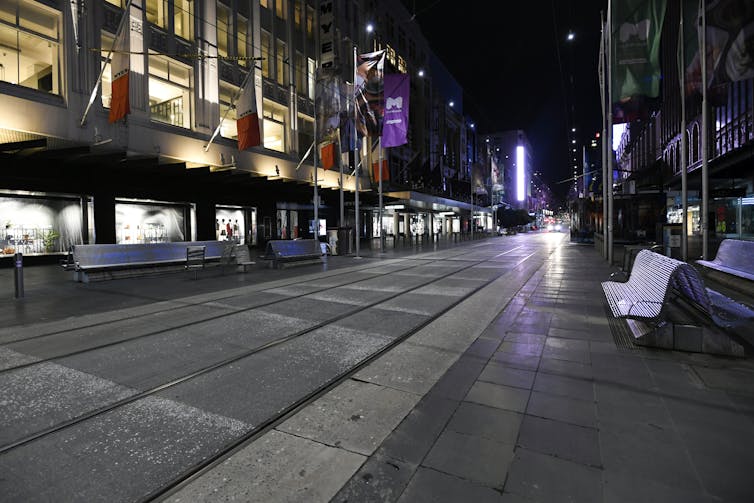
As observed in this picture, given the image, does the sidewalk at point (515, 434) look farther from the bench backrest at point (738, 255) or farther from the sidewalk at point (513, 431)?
the bench backrest at point (738, 255)

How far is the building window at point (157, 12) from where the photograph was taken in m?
20.8

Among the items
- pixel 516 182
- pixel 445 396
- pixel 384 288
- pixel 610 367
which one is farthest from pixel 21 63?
pixel 516 182

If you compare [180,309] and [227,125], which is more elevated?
[227,125]

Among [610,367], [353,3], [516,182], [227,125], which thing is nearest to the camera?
[610,367]

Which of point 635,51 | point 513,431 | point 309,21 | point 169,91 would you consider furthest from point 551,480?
point 309,21

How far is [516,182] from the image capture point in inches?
6088

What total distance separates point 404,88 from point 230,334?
17.2 meters

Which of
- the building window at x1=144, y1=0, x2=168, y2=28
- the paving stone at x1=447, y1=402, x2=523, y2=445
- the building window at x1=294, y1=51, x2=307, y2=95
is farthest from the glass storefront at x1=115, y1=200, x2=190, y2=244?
the paving stone at x1=447, y1=402, x2=523, y2=445

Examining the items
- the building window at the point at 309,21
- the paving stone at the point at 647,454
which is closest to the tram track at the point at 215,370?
the paving stone at the point at 647,454

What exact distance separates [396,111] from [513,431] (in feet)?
63.1

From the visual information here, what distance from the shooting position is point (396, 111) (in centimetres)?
2034

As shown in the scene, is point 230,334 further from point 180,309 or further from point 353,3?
point 353,3

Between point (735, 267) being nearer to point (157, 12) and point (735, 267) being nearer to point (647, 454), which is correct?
point (647, 454)

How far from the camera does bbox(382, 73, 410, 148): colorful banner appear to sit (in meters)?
20.1
